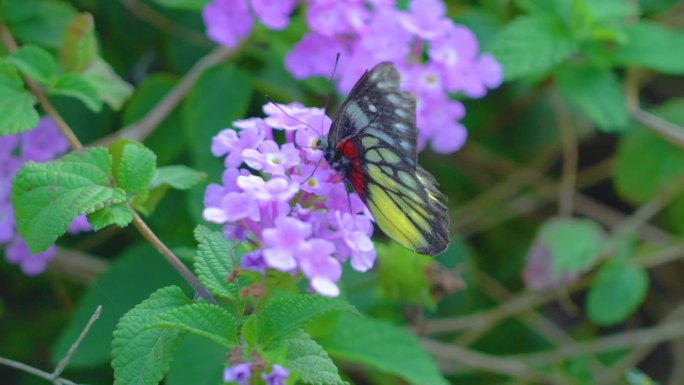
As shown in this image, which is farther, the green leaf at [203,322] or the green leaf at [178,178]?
the green leaf at [178,178]

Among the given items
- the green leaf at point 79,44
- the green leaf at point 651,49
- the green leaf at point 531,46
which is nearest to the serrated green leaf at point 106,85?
the green leaf at point 79,44

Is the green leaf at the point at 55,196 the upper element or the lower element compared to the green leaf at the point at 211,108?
upper

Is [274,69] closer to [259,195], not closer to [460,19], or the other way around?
[460,19]

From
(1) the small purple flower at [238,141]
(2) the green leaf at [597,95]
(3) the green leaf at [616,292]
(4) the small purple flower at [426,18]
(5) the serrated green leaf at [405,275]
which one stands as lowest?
(3) the green leaf at [616,292]

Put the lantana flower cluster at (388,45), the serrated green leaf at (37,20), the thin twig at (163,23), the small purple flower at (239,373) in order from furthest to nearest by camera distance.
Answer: the thin twig at (163,23) → the serrated green leaf at (37,20) → the lantana flower cluster at (388,45) → the small purple flower at (239,373)

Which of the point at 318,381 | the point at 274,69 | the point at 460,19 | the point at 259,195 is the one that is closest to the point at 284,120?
the point at 259,195

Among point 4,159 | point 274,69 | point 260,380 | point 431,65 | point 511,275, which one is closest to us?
point 260,380

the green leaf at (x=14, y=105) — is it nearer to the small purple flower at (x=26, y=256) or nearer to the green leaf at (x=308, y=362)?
the small purple flower at (x=26, y=256)
